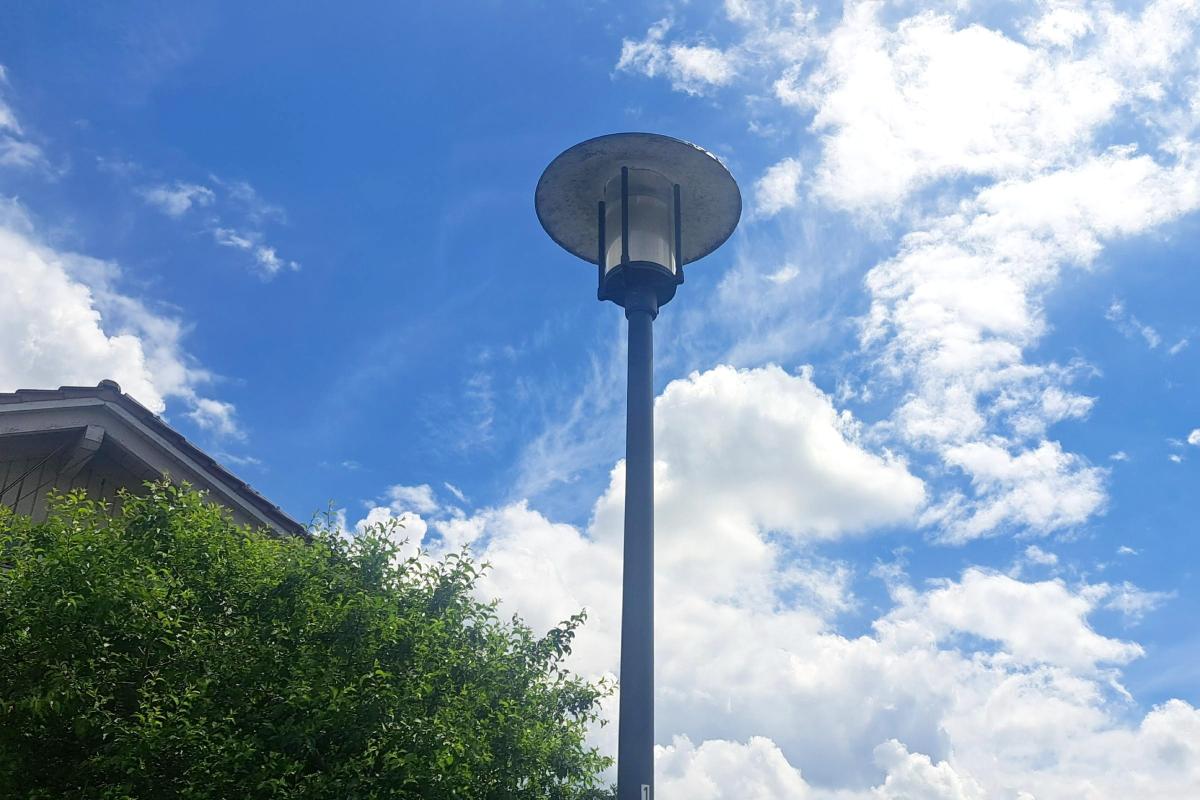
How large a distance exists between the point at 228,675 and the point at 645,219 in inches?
186

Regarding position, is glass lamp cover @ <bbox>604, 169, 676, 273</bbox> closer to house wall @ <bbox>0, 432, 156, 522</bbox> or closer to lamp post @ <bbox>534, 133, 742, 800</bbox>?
lamp post @ <bbox>534, 133, 742, 800</bbox>

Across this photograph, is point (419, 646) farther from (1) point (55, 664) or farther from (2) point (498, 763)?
(1) point (55, 664)

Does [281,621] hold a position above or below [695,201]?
below

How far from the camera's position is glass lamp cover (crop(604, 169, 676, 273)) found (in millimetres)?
7984

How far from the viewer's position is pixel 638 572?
673 centimetres

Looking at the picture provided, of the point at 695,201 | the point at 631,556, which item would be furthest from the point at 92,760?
the point at 695,201

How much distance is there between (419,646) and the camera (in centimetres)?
807

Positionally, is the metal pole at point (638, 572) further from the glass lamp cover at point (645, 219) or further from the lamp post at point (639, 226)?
the glass lamp cover at point (645, 219)

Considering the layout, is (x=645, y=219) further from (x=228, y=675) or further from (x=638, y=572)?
(x=228, y=675)

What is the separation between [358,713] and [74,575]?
2.36 metres

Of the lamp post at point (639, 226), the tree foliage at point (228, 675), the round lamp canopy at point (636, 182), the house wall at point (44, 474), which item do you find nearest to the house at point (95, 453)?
the house wall at point (44, 474)

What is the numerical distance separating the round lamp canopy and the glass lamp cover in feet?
0.05

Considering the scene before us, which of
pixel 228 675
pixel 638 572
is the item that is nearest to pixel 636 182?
pixel 638 572

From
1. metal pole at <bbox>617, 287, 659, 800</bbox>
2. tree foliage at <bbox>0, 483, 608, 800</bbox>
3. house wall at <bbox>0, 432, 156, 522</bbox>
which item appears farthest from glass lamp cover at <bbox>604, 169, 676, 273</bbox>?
house wall at <bbox>0, 432, 156, 522</bbox>
